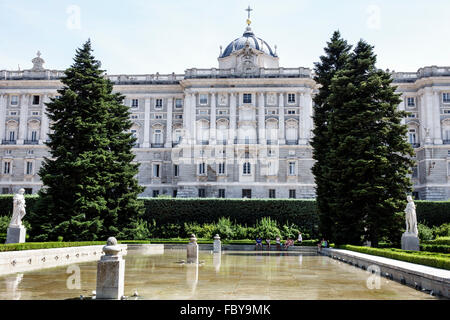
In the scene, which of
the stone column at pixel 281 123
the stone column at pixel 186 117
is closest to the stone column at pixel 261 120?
the stone column at pixel 281 123

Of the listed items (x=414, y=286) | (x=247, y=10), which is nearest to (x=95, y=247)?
(x=414, y=286)

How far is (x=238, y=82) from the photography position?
183ft

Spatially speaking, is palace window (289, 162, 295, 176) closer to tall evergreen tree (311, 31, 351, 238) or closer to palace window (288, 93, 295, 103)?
palace window (288, 93, 295, 103)

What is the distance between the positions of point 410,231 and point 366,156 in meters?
4.55

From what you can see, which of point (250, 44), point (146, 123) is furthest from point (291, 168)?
point (250, 44)

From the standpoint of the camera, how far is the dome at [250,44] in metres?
63.7

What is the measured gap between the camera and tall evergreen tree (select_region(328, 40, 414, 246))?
22.5 meters

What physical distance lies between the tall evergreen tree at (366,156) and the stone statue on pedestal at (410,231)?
40.6 inches

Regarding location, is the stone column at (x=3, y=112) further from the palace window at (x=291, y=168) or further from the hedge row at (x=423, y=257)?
the hedge row at (x=423, y=257)

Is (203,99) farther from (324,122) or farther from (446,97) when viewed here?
(446,97)

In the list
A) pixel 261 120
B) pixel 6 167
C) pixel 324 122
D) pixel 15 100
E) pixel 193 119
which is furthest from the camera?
pixel 15 100

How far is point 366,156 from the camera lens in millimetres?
23234

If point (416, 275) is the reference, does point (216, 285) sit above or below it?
below

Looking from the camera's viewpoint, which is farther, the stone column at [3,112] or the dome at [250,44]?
the dome at [250,44]
